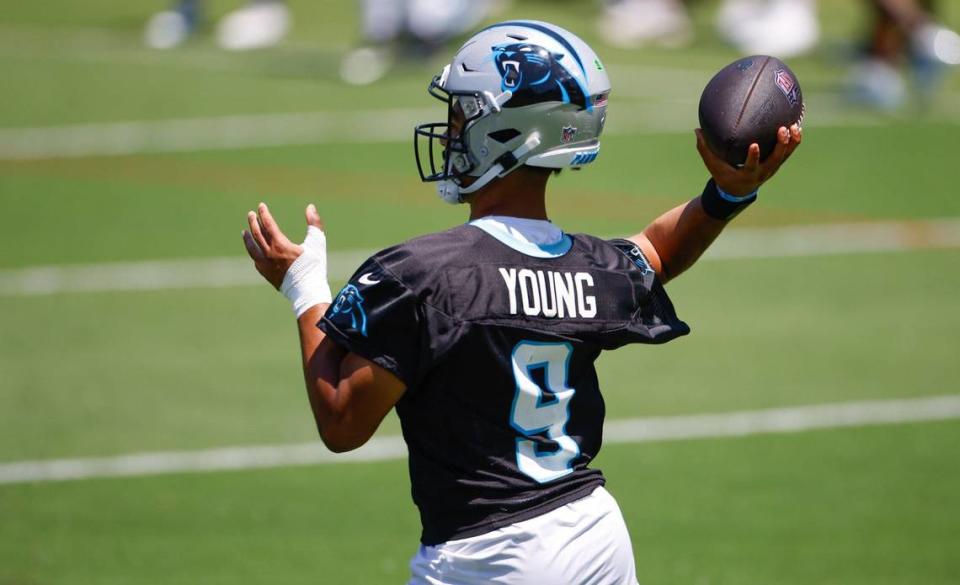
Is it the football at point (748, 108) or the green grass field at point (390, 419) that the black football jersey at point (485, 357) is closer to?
the football at point (748, 108)

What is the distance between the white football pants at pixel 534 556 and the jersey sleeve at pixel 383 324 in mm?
467

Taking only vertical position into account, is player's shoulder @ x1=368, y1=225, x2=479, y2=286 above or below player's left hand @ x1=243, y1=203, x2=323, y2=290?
below

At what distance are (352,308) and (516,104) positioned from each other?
0.73m

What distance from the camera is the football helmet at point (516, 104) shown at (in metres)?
4.02

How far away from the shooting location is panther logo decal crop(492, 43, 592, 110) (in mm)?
4016

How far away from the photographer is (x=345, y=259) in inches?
439

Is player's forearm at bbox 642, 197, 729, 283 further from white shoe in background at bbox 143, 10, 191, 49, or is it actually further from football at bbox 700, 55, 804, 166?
white shoe in background at bbox 143, 10, 191, 49

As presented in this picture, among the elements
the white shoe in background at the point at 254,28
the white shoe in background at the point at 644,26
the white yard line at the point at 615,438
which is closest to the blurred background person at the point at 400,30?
the white shoe in background at the point at 254,28

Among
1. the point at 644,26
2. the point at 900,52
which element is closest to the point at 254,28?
the point at 644,26

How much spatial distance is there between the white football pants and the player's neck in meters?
0.81

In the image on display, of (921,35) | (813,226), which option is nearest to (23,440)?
(813,226)

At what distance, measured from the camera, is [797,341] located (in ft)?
31.1

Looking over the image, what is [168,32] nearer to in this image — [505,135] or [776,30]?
[776,30]

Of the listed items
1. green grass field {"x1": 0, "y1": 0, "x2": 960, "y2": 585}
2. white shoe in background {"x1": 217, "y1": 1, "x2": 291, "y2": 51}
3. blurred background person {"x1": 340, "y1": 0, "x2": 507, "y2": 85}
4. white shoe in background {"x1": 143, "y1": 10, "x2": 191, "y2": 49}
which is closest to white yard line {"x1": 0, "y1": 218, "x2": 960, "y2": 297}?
green grass field {"x1": 0, "y1": 0, "x2": 960, "y2": 585}
